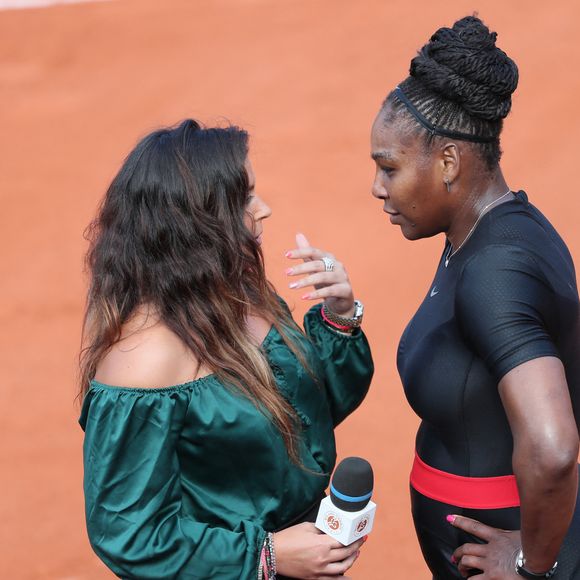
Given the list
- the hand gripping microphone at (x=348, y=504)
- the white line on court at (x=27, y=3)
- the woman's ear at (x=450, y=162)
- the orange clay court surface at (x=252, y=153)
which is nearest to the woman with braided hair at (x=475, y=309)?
the woman's ear at (x=450, y=162)

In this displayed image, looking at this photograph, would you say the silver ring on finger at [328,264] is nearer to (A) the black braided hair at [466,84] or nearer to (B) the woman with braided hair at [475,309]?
(B) the woman with braided hair at [475,309]

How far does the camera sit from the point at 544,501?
2.16m

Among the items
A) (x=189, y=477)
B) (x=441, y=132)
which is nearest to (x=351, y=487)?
(x=189, y=477)

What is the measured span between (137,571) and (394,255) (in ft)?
A: 14.2

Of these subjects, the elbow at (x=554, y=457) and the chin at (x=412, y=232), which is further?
the chin at (x=412, y=232)

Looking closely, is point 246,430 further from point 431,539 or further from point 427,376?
point 431,539

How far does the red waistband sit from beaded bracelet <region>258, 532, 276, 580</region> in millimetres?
488

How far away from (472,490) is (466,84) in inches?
43.0

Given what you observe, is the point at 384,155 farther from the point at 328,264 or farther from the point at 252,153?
the point at 252,153

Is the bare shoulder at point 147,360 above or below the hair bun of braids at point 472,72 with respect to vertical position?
below

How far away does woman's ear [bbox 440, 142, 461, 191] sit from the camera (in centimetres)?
242

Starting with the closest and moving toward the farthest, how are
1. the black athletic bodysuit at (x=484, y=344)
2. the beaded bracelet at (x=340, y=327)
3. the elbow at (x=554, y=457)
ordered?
the elbow at (x=554, y=457), the black athletic bodysuit at (x=484, y=344), the beaded bracelet at (x=340, y=327)

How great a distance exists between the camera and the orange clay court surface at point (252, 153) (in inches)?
206

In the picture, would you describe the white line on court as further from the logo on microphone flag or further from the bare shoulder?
the logo on microphone flag
